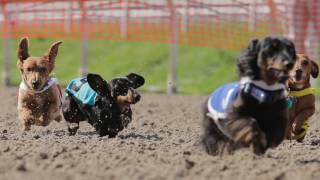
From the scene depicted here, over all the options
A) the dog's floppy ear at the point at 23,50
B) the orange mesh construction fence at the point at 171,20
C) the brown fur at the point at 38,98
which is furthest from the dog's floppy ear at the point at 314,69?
the orange mesh construction fence at the point at 171,20

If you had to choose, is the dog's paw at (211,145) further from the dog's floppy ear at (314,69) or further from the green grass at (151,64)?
the green grass at (151,64)

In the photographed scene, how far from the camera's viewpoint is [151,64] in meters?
20.7

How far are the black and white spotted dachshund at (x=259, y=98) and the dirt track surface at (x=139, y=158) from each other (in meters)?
0.17

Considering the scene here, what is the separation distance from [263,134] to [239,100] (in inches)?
11.7

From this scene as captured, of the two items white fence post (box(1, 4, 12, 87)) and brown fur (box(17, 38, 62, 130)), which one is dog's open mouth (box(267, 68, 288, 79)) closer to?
brown fur (box(17, 38, 62, 130))

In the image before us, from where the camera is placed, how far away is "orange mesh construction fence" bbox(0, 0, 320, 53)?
1513 centimetres

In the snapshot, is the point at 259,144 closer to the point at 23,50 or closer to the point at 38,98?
the point at 38,98

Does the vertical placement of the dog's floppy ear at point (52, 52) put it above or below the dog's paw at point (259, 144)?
above

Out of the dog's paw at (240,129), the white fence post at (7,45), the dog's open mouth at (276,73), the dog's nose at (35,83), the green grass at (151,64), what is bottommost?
the green grass at (151,64)

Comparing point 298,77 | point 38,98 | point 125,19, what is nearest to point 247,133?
point 298,77

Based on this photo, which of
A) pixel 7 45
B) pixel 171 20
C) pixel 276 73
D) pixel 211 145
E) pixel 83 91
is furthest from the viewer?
pixel 7 45

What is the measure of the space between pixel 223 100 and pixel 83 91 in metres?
2.51

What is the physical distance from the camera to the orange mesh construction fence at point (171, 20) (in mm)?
15133

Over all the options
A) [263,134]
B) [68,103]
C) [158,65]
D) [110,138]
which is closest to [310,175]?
[263,134]
